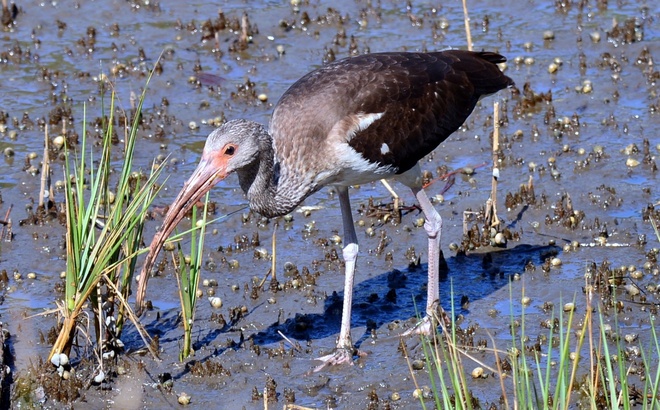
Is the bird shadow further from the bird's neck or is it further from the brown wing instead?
the brown wing

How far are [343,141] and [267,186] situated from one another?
0.59 metres

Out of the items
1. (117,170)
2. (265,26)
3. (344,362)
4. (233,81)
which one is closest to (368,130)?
(344,362)

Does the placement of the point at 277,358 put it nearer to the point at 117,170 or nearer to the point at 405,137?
the point at 405,137

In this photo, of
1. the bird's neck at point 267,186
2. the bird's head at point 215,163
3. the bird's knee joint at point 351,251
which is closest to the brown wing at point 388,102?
the bird's neck at point 267,186

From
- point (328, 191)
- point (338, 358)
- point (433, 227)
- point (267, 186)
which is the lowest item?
point (338, 358)

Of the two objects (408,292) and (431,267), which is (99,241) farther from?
(408,292)

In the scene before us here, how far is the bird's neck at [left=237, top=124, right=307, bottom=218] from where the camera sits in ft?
23.1

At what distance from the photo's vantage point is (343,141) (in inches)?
280

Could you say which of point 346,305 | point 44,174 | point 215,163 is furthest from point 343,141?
point 44,174

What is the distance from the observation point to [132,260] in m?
6.94

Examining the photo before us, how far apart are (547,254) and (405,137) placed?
1.83 metres

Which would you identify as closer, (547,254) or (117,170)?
(547,254)

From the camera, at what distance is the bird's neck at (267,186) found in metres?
7.04

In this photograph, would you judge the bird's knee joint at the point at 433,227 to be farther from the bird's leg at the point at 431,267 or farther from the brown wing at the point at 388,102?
the brown wing at the point at 388,102
